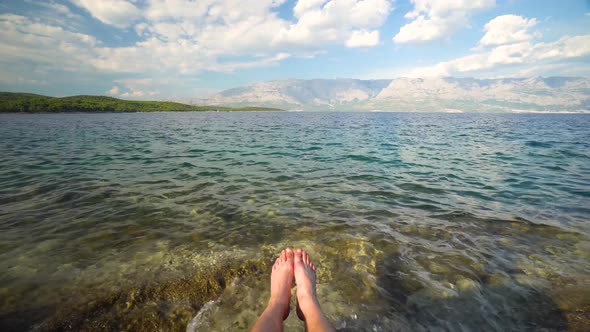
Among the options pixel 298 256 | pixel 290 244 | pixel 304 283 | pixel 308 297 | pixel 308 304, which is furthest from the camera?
pixel 290 244

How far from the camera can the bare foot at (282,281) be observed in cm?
335

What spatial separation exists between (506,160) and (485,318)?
1469cm

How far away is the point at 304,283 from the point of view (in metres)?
3.75

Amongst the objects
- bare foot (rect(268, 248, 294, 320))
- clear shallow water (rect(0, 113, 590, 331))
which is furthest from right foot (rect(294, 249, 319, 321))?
clear shallow water (rect(0, 113, 590, 331))

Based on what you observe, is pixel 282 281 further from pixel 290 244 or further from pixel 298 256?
pixel 290 244

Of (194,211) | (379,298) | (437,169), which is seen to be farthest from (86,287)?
(437,169)

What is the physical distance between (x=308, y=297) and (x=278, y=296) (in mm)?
419

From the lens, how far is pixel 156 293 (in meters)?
3.58

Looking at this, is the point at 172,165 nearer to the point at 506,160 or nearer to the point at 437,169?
the point at 437,169

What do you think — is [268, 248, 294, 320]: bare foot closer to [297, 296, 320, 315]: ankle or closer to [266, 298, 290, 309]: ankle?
[266, 298, 290, 309]: ankle

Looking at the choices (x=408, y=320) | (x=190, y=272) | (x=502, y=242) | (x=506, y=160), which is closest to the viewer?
(x=408, y=320)

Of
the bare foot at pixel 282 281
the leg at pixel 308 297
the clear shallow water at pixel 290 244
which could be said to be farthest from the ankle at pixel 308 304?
→ the clear shallow water at pixel 290 244

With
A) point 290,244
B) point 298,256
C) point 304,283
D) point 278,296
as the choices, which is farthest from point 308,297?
point 290,244

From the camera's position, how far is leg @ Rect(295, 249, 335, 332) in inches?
113
